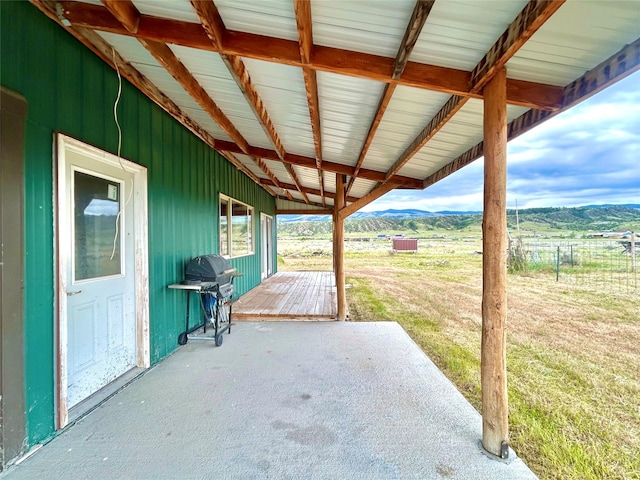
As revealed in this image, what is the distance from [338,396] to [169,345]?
2154mm

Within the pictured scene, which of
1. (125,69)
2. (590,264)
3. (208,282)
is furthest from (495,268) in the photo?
(590,264)

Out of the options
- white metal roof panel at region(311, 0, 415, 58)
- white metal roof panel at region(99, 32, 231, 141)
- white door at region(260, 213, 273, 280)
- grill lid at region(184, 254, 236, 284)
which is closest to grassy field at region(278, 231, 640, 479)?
grill lid at region(184, 254, 236, 284)

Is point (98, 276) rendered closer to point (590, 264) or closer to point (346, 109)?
point (346, 109)

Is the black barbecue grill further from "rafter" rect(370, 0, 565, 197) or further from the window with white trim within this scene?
"rafter" rect(370, 0, 565, 197)

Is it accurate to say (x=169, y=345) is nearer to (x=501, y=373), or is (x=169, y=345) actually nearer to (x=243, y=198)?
(x=501, y=373)

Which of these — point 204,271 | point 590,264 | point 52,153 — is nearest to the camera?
point 52,153

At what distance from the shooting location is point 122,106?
8.81 feet

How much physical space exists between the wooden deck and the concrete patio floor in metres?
1.51

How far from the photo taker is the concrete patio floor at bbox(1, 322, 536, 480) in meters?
1.72

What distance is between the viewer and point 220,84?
2.70 m

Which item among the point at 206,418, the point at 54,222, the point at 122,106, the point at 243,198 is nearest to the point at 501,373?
the point at 206,418

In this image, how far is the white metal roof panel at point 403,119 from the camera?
2350 millimetres

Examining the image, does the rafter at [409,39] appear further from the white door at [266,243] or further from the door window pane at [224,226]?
the white door at [266,243]

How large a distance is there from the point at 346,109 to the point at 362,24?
1.13 metres
